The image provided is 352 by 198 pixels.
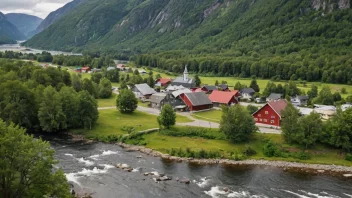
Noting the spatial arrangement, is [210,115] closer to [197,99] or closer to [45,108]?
[197,99]

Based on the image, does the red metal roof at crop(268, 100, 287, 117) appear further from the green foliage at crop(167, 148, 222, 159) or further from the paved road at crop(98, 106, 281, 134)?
the green foliage at crop(167, 148, 222, 159)

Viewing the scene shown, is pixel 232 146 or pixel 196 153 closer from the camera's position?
pixel 196 153

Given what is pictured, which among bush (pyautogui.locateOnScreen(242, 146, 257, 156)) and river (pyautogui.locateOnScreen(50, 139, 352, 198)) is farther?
bush (pyautogui.locateOnScreen(242, 146, 257, 156))

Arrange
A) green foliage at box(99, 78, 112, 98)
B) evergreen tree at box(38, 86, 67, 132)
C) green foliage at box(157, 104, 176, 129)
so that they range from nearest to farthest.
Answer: green foliage at box(157, 104, 176, 129)
evergreen tree at box(38, 86, 67, 132)
green foliage at box(99, 78, 112, 98)

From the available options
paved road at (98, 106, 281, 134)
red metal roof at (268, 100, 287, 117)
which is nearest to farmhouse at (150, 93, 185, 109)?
paved road at (98, 106, 281, 134)

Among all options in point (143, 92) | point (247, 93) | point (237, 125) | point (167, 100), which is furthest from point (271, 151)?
point (143, 92)

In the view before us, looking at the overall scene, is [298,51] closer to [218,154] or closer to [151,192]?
[218,154]
